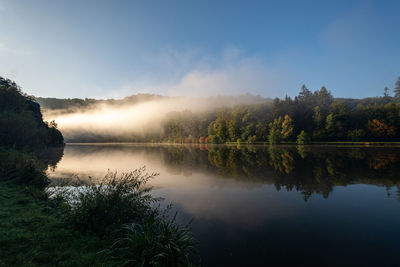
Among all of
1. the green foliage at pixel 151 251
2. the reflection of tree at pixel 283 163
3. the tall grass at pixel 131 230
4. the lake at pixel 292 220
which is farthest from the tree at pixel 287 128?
the green foliage at pixel 151 251

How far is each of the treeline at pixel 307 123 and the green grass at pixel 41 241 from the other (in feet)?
250

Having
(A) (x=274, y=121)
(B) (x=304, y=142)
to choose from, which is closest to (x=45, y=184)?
(B) (x=304, y=142)

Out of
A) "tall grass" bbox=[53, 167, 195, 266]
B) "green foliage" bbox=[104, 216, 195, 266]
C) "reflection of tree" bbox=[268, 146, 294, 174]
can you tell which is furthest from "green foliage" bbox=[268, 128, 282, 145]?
"green foliage" bbox=[104, 216, 195, 266]

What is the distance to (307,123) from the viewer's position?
290ft

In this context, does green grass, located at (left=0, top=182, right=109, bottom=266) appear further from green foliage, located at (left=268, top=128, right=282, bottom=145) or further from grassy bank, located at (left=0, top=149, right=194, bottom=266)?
green foliage, located at (left=268, top=128, right=282, bottom=145)

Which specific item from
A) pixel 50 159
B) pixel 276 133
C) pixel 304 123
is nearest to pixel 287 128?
pixel 276 133

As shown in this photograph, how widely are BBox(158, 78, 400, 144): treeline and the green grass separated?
76075 mm

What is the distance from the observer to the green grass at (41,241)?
4207 mm

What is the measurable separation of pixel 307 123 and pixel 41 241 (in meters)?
99.1

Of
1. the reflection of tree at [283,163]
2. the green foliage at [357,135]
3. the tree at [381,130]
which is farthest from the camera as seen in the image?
the tree at [381,130]

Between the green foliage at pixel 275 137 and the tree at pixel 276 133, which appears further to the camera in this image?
the tree at pixel 276 133

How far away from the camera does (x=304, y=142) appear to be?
2817 inches

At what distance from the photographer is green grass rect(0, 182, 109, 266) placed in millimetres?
4207

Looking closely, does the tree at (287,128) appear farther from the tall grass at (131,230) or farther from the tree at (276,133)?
the tall grass at (131,230)
